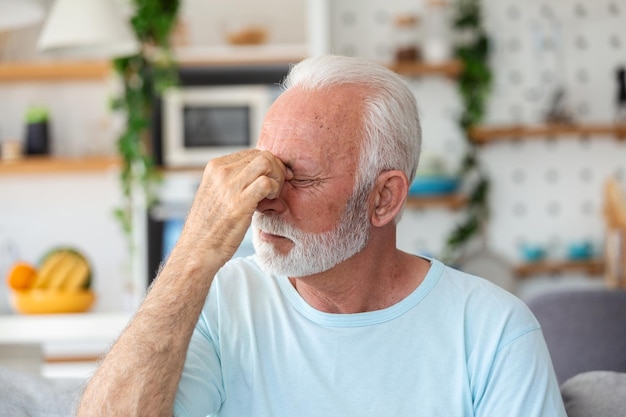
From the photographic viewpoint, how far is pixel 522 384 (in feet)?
5.31

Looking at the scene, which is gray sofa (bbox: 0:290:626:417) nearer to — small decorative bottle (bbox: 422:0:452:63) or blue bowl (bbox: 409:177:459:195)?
blue bowl (bbox: 409:177:459:195)

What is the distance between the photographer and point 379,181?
1.79 metres

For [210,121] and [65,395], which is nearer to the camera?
[65,395]

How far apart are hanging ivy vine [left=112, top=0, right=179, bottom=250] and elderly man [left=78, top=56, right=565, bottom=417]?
3.54 meters

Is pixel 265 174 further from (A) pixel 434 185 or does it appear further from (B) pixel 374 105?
(A) pixel 434 185

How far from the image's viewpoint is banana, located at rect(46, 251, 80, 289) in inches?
134

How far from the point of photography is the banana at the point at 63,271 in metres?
3.41

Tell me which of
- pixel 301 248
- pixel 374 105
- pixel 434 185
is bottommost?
pixel 434 185

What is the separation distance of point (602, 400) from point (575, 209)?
177 inches

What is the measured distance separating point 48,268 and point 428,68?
300cm

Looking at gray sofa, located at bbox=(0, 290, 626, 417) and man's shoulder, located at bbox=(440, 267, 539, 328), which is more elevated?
man's shoulder, located at bbox=(440, 267, 539, 328)

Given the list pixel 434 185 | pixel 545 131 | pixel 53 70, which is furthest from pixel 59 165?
pixel 545 131

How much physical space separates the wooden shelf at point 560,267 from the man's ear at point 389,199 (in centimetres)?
428

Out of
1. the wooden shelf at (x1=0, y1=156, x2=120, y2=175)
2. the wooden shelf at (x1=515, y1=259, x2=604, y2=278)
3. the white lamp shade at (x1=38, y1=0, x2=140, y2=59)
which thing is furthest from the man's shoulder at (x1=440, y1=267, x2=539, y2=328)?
the wooden shelf at (x1=515, y1=259, x2=604, y2=278)
